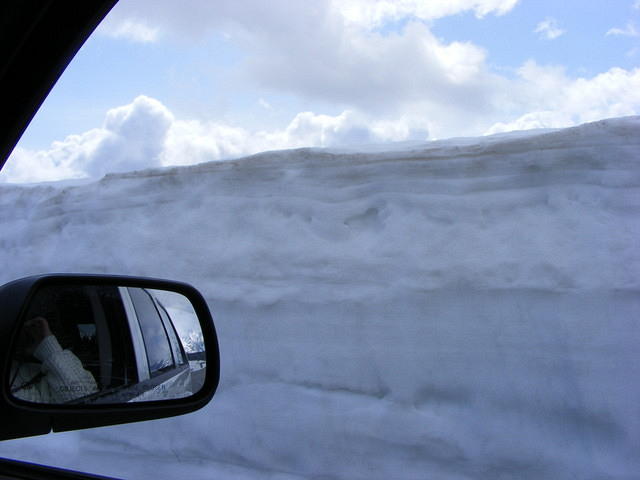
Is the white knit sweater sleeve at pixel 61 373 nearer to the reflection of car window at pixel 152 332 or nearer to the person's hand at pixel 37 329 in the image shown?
the person's hand at pixel 37 329

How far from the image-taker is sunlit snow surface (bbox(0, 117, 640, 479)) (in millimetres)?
2990

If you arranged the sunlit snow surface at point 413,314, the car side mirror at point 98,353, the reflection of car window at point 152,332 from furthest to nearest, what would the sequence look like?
the sunlit snow surface at point 413,314 → the reflection of car window at point 152,332 → the car side mirror at point 98,353

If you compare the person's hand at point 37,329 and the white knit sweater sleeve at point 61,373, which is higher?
the person's hand at point 37,329

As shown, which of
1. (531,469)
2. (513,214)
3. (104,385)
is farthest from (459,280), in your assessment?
(104,385)

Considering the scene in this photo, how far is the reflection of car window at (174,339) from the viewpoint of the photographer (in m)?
1.55

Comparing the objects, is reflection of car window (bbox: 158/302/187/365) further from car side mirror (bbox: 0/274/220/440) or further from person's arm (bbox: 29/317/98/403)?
person's arm (bbox: 29/317/98/403)

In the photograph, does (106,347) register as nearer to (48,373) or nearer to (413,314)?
(48,373)

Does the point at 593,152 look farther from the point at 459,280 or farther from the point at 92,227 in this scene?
the point at 92,227

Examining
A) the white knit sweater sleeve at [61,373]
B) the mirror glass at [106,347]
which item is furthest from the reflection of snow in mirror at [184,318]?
the white knit sweater sleeve at [61,373]

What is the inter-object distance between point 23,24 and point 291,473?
2431mm

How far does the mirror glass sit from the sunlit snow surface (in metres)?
1.70

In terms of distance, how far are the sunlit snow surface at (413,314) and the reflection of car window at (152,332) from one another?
66.5 inches

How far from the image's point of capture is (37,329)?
Answer: 1123 mm

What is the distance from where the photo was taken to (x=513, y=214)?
12.0 ft
